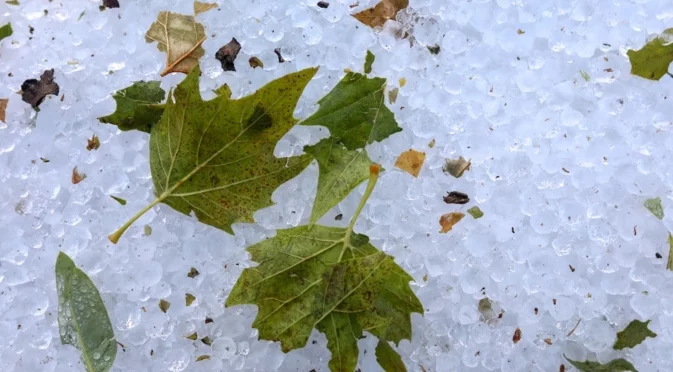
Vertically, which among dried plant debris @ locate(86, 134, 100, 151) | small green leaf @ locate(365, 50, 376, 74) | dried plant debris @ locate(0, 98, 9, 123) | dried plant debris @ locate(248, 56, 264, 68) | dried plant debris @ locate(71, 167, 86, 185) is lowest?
dried plant debris @ locate(71, 167, 86, 185)

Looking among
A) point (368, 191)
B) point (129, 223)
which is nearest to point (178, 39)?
point (129, 223)

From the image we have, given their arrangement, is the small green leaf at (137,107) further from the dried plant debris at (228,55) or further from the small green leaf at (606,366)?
the small green leaf at (606,366)

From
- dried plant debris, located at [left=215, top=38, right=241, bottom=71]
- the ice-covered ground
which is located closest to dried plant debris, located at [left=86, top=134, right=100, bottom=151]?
the ice-covered ground

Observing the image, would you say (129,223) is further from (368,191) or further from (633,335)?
(633,335)

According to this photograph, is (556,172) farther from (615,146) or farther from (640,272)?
(640,272)

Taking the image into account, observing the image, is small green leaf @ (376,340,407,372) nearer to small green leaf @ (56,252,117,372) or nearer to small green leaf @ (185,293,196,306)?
small green leaf @ (185,293,196,306)

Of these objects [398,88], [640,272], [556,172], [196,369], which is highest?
[398,88]

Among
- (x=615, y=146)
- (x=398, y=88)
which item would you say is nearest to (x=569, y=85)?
(x=615, y=146)
